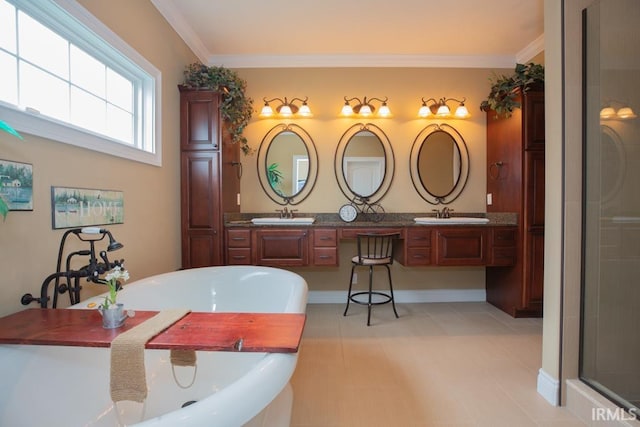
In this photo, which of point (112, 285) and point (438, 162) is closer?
point (112, 285)

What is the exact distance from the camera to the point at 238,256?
2820 mm

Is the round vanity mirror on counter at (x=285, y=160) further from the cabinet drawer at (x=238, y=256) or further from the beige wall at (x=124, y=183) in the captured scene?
the beige wall at (x=124, y=183)

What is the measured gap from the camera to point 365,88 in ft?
11.2

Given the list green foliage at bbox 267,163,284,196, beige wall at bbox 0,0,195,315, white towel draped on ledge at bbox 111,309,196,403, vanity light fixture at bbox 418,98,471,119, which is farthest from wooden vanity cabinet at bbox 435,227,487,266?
white towel draped on ledge at bbox 111,309,196,403

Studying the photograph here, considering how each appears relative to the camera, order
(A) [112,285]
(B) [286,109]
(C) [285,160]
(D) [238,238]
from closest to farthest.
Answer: (A) [112,285], (D) [238,238], (B) [286,109], (C) [285,160]

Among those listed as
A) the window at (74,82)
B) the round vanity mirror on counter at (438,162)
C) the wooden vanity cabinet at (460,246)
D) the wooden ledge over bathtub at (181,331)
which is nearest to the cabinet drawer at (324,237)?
the wooden vanity cabinet at (460,246)

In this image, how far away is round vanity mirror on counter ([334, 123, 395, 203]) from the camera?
3430 millimetres

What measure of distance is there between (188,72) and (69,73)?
1.29 metres

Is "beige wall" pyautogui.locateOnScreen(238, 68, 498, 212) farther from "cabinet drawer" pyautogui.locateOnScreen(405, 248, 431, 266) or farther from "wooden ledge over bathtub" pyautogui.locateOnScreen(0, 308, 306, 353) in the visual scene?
"wooden ledge over bathtub" pyautogui.locateOnScreen(0, 308, 306, 353)

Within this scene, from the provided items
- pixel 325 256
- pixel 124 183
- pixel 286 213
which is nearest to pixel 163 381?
pixel 124 183

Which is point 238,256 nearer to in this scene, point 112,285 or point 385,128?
point 112,285

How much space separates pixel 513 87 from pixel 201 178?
10.2 ft

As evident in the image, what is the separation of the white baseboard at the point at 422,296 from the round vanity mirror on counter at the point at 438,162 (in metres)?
1.05

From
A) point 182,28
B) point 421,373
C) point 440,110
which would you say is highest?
point 182,28
